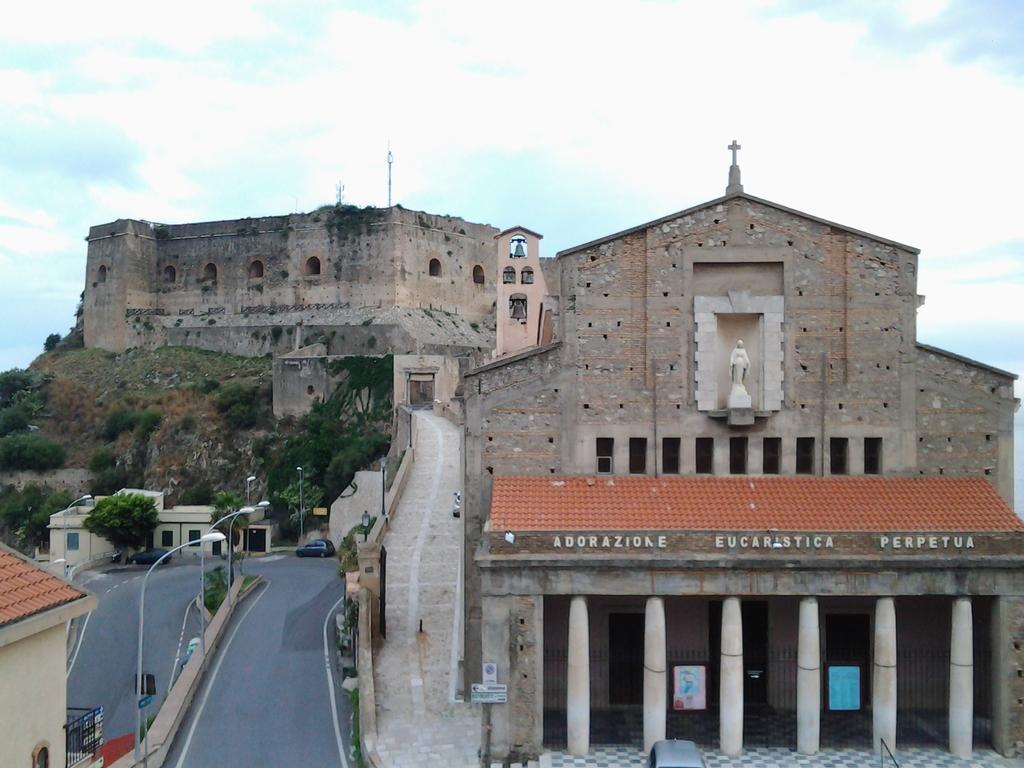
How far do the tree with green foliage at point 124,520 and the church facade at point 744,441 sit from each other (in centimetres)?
4156

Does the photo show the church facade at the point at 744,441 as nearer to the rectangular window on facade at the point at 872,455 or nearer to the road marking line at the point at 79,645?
the rectangular window on facade at the point at 872,455

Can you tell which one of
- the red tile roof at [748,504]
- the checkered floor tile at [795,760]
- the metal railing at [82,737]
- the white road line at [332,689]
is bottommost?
the white road line at [332,689]

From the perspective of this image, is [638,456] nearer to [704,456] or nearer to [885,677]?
[704,456]

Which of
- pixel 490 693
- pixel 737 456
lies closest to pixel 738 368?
pixel 737 456

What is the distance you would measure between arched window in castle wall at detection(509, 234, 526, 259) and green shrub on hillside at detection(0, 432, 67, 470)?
45534 millimetres

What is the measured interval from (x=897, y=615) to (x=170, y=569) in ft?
147

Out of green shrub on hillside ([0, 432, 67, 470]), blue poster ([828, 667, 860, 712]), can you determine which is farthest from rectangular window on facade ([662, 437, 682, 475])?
green shrub on hillside ([0, 432, 67, 470])

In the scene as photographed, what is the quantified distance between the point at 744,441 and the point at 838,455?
2.74 meters

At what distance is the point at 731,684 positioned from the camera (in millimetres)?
21688

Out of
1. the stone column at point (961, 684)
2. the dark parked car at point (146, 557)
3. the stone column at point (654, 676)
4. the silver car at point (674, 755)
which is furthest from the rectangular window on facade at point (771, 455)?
the dark parked car at point (146, 557)

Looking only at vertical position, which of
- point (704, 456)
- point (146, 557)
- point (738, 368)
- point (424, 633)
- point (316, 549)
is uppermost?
point (738, 368)

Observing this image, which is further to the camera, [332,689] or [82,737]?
[332,689]

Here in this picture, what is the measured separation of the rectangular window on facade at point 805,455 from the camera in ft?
84.5

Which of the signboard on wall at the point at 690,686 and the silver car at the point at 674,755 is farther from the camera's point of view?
the signboard on wall at the point at 690,686
